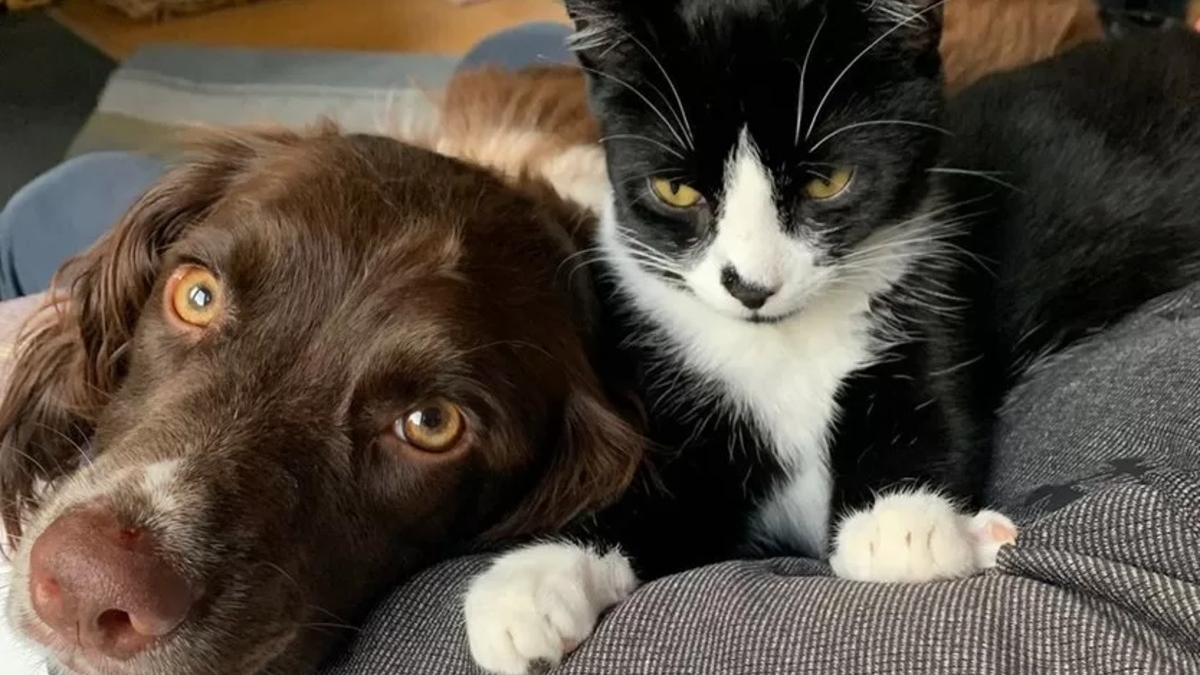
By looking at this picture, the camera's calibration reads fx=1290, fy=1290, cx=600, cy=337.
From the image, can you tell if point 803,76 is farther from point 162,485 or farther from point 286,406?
point 162,485

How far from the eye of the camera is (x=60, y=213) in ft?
8.56

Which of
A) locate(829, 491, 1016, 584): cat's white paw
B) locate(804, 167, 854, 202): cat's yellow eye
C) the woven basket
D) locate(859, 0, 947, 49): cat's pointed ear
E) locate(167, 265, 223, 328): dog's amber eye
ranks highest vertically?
locate(859, 0, 947, 49): cat's pointed ear

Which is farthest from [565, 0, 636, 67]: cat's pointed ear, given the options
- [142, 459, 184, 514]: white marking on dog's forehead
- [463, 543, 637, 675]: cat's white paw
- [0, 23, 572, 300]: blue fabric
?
[0, 23, 572, 300]: blue fabric

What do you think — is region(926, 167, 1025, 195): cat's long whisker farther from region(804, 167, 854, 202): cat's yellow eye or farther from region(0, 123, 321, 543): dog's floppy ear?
region(0, 123, 321, 543): dog's floppy ear

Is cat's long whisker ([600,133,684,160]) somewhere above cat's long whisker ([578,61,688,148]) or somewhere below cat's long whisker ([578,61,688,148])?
below

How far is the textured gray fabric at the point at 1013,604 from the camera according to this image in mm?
993

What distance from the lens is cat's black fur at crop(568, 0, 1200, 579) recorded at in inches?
60.8

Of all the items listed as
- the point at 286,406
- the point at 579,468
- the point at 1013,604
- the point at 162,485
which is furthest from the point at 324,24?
the point at 1013,604

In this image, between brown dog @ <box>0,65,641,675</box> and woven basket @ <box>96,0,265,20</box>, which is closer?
brown dog @ <box>0,65,641,675</box>

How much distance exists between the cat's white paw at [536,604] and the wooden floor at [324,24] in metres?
3.23

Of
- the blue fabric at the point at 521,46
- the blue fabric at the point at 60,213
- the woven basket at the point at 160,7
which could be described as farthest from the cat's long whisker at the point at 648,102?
the woven basket at the point at 160,7

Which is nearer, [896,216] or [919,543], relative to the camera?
[919,543]

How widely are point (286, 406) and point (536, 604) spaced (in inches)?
12.6

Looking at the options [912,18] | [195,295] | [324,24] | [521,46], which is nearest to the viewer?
[195,295]
